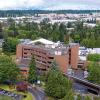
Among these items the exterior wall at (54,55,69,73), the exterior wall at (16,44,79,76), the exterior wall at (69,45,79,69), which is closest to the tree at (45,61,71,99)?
the exterior wall at (54,55,69,73)

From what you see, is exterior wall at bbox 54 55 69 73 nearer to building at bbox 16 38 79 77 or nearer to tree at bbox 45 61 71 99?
building at bbox 16 38 79 77

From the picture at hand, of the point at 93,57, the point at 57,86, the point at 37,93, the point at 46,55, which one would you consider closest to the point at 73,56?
the point at 46,55

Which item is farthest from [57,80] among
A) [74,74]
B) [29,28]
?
[29,28]

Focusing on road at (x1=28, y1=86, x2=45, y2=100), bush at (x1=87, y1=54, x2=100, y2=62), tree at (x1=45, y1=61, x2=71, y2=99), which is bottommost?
road at (x1=28, y1=86, x2=45, y2=100)

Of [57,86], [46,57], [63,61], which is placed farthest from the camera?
[46,57]

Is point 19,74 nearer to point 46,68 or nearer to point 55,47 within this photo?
point 46,68

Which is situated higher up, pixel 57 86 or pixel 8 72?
Answer: pixel 8 72

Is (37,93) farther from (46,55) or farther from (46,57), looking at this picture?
(46,55)
